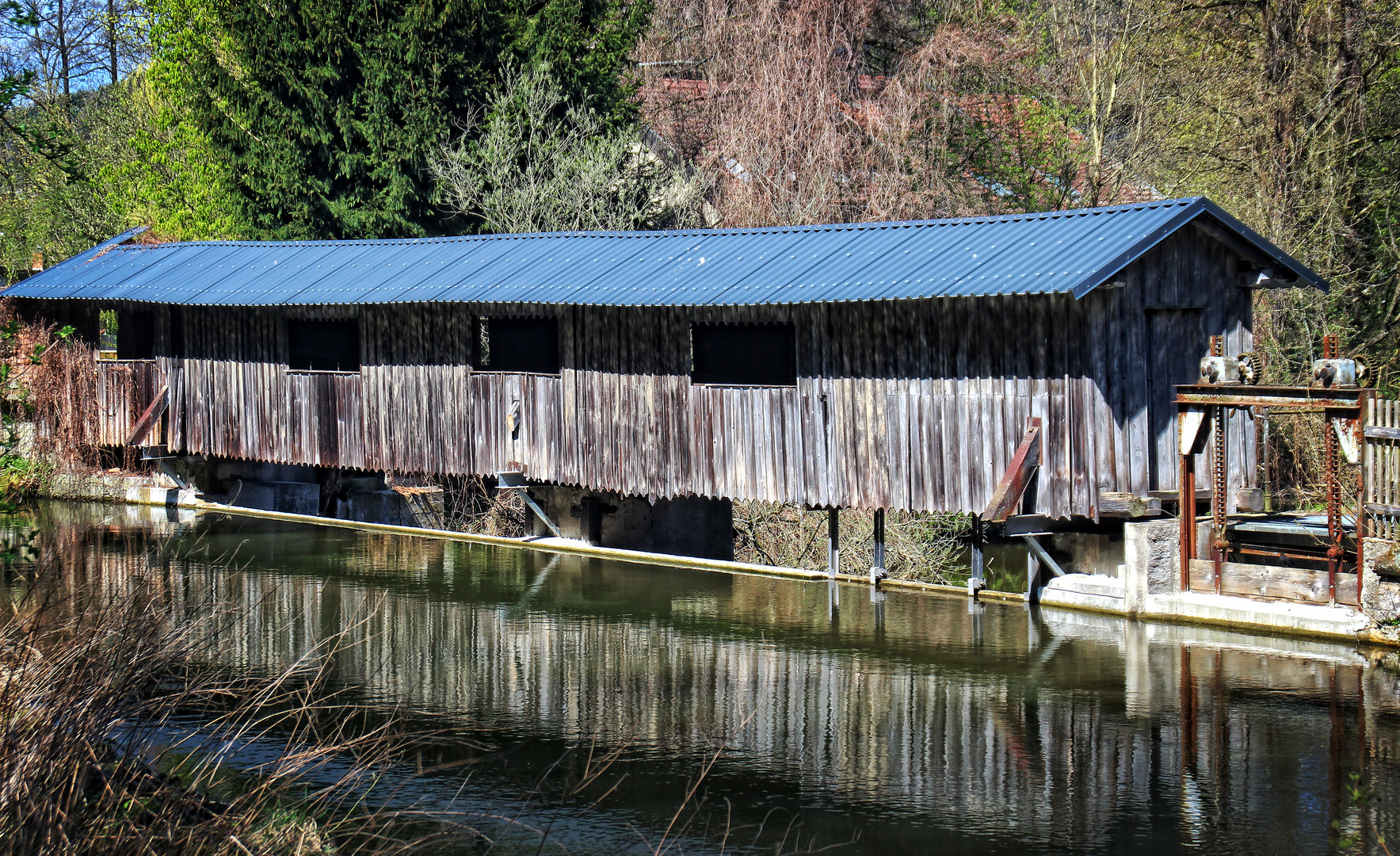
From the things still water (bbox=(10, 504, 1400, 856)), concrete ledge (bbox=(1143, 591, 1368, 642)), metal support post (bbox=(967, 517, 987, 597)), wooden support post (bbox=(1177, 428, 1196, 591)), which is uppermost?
wooden support post (bbox=(1177, 428, 1196, 591))

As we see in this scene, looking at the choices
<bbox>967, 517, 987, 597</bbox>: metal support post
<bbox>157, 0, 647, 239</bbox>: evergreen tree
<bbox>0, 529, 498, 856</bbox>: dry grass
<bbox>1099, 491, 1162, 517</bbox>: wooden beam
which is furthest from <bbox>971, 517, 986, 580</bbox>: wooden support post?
<bbox>157, 0, 647, 239</bbox>: evergreen tree

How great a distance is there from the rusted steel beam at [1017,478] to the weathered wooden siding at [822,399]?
12cm

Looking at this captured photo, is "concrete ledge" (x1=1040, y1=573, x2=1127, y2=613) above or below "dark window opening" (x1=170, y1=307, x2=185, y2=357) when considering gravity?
below

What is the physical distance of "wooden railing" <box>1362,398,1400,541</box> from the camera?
12062 mm

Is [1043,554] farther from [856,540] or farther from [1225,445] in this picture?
[856,540]

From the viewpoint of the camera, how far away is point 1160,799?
897 centimetres

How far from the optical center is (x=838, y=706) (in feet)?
37.0

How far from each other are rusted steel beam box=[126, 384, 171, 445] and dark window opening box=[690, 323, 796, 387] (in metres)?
10.1

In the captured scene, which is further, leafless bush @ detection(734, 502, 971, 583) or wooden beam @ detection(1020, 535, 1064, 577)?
leafless bush @ detection(734, 502, 971, 583)

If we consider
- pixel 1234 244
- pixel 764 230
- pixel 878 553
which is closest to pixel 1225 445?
pixel 1234 244

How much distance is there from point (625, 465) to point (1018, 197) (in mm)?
11362

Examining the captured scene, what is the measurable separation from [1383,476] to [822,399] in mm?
5522

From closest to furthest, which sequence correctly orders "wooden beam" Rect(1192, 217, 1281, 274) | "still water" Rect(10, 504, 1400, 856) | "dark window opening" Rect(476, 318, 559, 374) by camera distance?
"still water" Rect(10, 504, 1400, 856), "wooden beam" Rect(1192, 217, 1281, 274), "dark window opening" Rect(476, 318, 559, 374)

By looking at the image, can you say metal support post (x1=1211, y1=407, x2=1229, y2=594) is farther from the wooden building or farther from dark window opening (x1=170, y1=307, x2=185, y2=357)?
dark window opening (x1=170, y1=307, x2=185, y2=357)
